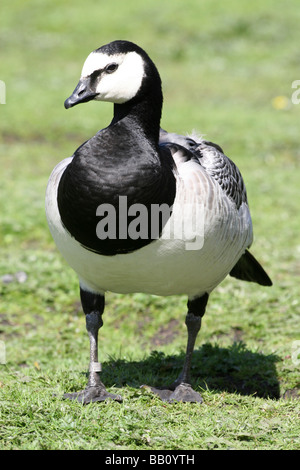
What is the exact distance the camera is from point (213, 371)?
557 centimetres

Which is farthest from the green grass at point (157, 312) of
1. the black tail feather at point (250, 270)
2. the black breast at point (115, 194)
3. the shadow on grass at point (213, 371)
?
the black breast at point (115, 194)

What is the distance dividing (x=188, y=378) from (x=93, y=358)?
2.29 ft

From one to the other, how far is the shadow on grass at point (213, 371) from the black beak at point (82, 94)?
2.11 metres

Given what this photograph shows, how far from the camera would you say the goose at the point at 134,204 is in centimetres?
417

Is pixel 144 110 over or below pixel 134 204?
over

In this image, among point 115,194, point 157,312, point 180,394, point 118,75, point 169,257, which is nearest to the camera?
A: point 115,194

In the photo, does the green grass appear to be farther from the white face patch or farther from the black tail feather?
the white face patch

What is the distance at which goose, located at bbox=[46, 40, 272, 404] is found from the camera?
417 centimetres

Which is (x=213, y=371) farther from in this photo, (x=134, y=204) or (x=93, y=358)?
(x=134, y=204)

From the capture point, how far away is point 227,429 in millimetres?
4141

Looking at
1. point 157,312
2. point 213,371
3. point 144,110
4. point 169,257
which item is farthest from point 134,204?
point 157,312

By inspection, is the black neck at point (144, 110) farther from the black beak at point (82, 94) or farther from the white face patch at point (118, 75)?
the black beak at point (82, 94)

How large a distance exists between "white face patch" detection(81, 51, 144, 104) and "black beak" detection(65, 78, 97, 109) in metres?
0.04

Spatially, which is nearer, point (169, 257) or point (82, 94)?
point (82, 94)
